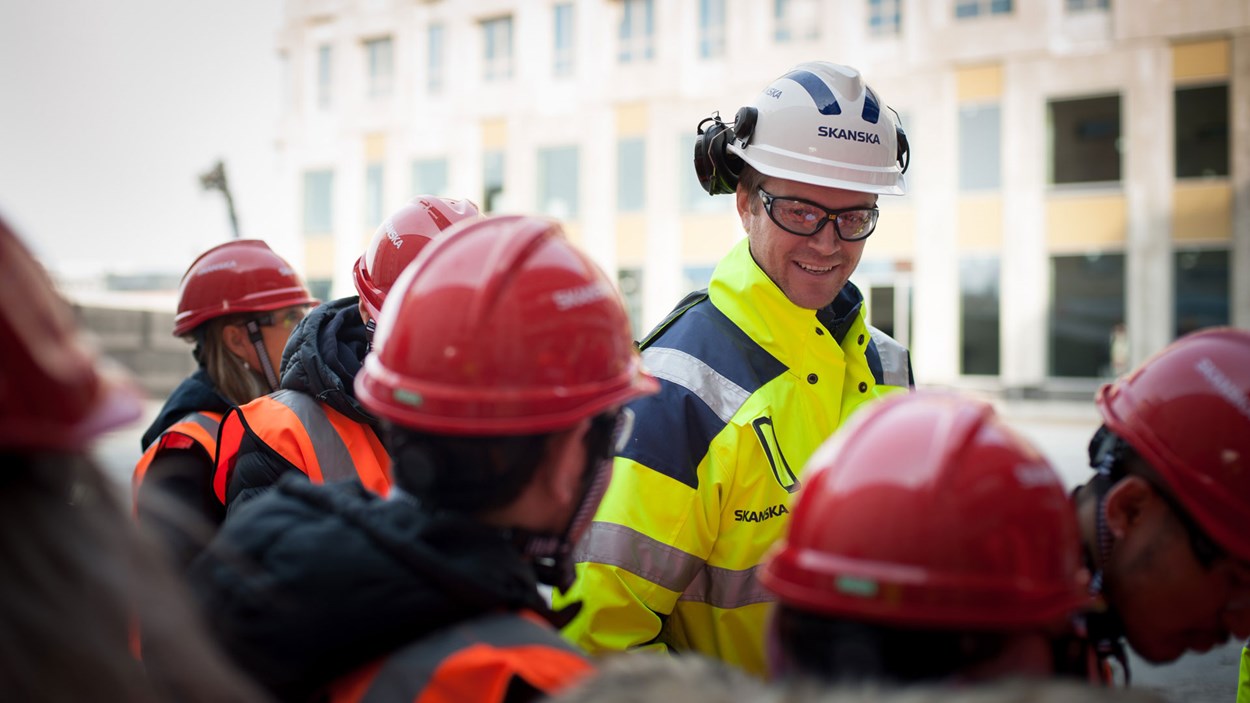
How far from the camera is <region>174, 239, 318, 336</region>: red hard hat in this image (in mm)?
3846

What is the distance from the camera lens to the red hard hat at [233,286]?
151 inches

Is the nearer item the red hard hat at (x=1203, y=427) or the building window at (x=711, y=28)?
the red hard hat at (x=1203, y=427)

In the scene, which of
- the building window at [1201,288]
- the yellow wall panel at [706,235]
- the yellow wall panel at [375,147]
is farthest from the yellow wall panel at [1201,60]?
the yellow wall panel at [375,147]

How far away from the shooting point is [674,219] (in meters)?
26.9

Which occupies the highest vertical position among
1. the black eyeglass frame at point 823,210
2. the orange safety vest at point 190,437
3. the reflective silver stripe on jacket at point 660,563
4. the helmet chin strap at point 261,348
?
the black eyeglass frame at point 823,210

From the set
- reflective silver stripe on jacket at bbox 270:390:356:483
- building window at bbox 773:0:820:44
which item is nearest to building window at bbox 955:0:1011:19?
building window at bbox 773:0:820:44

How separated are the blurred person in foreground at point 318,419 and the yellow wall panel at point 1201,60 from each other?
24.5 m

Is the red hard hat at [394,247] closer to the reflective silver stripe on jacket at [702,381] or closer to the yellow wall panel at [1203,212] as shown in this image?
the reflective silver stripe on jacket at [702,381]

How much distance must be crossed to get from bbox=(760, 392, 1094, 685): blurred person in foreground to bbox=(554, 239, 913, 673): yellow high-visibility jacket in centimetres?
113

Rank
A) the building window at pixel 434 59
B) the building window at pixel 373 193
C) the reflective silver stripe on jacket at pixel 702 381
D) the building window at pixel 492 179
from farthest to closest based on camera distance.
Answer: the building window at pixel 373 193
the building window at pixel 434 59
the building window at pixel 492 179
the reflective silver stripe on jacket at pixel 702 381

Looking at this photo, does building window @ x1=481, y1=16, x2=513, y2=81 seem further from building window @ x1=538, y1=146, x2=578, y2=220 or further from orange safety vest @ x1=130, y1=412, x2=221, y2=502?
orange safety vest @ x1=130, y1=412, x2=221, y2=502

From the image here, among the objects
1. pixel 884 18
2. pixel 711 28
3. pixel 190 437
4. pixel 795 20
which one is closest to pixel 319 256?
pixel 711 28

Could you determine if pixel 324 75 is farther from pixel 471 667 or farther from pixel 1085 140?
pixel 471 667

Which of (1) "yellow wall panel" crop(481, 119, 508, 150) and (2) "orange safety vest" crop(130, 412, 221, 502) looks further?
(1) "yellow wall panel" crop(481, 119, 508, 150)
